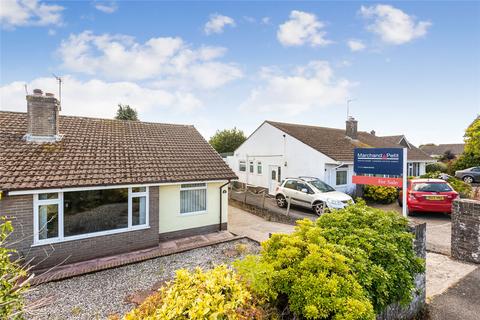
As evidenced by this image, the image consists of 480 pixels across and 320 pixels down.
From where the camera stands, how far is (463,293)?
5289 millimetres

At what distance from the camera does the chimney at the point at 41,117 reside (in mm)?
8148

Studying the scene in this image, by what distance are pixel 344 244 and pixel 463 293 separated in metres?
4.07

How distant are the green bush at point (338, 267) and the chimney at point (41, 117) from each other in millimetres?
9020

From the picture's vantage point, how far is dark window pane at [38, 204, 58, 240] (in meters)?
6.76

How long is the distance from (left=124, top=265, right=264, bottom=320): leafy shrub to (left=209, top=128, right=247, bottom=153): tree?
116ft

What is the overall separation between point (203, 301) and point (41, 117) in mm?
9501

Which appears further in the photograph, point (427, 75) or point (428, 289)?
point (427, 75)

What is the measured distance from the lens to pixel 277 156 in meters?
18.5

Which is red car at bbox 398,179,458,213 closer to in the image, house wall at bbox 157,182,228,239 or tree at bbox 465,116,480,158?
house wall at bbox 157,182,228,239

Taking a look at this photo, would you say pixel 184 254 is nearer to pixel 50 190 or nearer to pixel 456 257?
pixel 50 190

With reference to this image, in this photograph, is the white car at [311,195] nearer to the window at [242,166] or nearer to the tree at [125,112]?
the window at [242,166]

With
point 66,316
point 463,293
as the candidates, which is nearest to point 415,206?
point 463,293

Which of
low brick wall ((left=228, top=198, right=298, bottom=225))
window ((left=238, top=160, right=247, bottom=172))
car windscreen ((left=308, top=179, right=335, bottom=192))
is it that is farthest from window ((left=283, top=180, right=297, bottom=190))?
window ((left=238, top=160, right=247, bottom=172))

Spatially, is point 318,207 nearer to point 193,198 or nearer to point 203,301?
point 193,198
